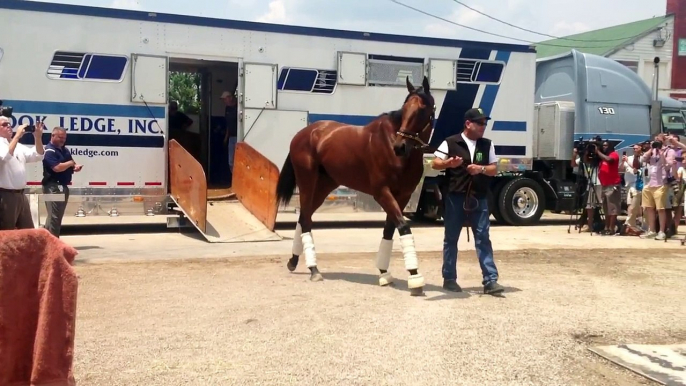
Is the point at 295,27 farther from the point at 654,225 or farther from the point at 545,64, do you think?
the point at 654,225

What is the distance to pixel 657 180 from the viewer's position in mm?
12602

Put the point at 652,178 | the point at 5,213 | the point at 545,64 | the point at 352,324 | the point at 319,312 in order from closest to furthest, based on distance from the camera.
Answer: the point at 352,324
the point at 319,312
the point at 5,213
the point at 652,178
the point at 545,64

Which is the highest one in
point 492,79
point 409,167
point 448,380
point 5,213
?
point 492,79

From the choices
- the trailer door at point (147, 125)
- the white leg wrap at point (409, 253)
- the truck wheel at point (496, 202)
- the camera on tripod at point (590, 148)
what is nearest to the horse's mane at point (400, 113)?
the white leg wrap at point (409, 253)

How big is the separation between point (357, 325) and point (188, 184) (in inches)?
267

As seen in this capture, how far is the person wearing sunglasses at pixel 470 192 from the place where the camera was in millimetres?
7004

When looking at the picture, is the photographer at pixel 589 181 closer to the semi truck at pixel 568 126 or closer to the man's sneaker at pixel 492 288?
the semi truck at pixel 568 126

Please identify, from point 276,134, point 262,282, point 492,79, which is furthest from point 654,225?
point 262,282

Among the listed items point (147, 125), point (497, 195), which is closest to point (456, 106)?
point (497, 195)

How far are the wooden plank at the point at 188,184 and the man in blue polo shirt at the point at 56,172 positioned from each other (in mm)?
1873

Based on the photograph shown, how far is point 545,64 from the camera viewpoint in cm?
1622

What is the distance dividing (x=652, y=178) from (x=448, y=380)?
9661 millimetres

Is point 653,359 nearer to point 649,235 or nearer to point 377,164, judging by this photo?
point 377,164

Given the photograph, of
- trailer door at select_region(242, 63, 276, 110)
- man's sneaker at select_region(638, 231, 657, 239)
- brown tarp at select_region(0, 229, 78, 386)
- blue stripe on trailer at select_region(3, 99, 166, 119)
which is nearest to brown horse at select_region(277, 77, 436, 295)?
brown tarp at select_region(0, 229, 78, 386)
